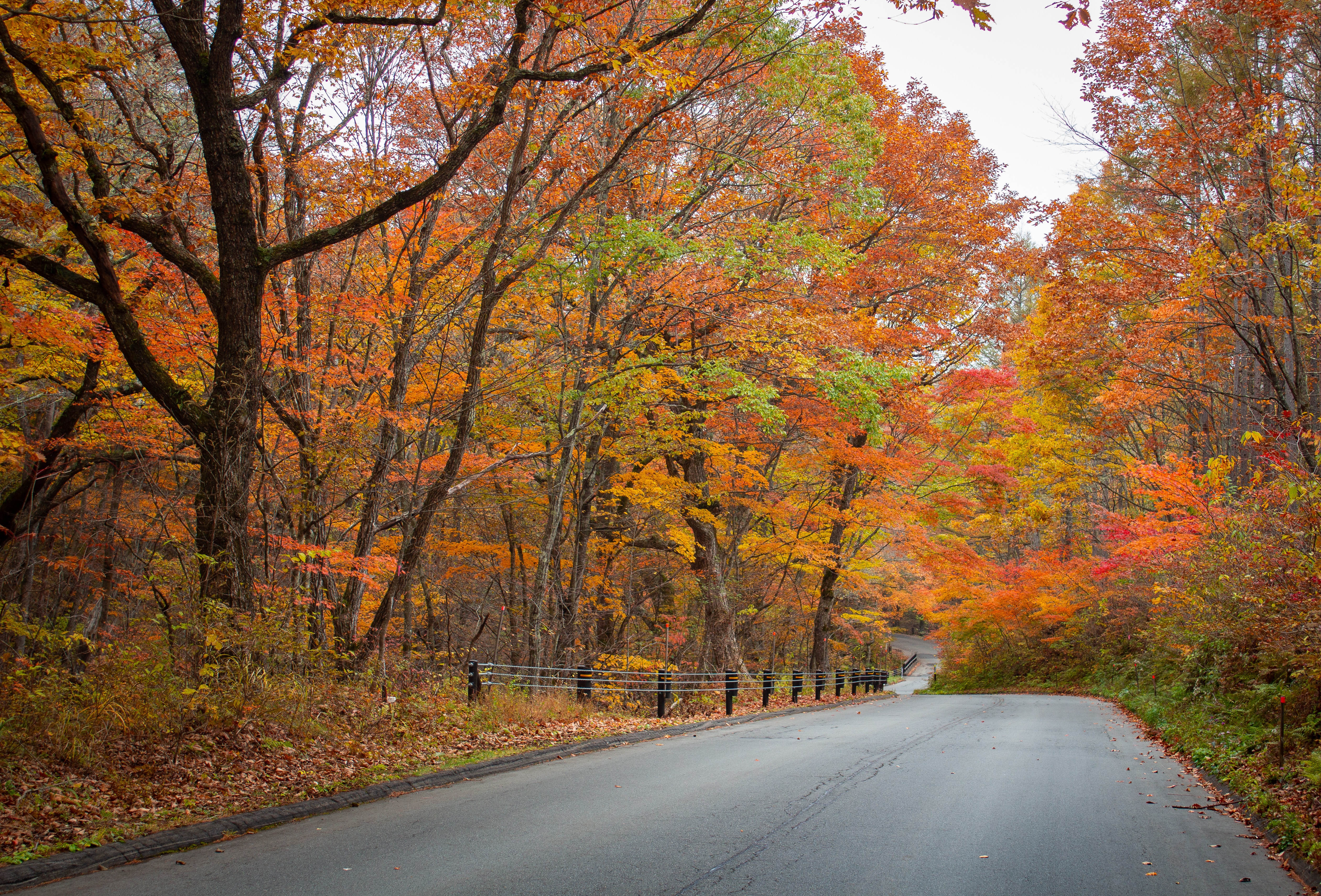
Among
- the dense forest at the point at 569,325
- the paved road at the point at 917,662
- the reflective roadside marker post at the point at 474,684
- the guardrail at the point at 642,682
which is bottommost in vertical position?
the paved road at the point at 917,662

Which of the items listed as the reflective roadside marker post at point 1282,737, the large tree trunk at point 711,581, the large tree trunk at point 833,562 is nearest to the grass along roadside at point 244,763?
the large tree trunk at point 711,581

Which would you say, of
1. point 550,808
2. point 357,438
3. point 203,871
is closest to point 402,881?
point 203,871

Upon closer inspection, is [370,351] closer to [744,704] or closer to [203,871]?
[203,871]

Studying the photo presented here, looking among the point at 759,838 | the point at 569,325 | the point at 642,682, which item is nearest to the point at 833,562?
the point at 642,682

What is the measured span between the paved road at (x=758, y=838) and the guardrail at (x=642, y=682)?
3.07 m

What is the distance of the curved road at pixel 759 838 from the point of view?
480cm

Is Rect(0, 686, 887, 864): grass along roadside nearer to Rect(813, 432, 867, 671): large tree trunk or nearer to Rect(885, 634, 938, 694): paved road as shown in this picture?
Rect(813, 432, 867, 671): large tree trunk

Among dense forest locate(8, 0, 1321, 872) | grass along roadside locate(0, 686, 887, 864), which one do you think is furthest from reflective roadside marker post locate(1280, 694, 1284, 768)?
grass along roadside locate(0, 686, 887, 864)

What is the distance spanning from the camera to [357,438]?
38.4 ft

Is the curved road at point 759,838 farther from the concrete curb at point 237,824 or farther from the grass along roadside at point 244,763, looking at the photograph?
the grass along roadside at point 244,763

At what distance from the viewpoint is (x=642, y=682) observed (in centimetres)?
1639

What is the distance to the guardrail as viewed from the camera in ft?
41.4

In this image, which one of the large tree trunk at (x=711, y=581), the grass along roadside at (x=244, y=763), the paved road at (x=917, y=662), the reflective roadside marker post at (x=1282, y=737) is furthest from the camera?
the paved road at (x=917, y=662)

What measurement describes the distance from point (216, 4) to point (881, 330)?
14.4 meters
